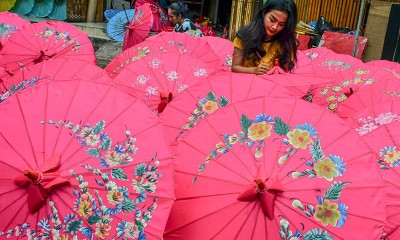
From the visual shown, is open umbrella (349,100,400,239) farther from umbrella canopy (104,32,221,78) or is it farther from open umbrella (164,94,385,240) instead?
umbrella canopy (104,32,221,78)

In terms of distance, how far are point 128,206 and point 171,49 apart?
3018mm

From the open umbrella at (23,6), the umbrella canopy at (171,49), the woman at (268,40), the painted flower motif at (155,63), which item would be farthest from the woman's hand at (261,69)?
the open umbrella at (23,6)

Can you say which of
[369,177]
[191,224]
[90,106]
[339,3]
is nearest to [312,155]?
[369,177]

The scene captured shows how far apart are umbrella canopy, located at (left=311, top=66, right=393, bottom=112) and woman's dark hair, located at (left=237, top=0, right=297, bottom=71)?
3.93 feet

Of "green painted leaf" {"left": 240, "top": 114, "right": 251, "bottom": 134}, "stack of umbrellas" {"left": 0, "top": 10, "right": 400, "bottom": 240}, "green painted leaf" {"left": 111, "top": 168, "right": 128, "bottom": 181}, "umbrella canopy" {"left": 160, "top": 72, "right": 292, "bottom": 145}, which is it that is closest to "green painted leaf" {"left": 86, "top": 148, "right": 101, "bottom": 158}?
"stack of umbrellas" {"left": 0, "top": 10, "right": 400, "bottom": 240}

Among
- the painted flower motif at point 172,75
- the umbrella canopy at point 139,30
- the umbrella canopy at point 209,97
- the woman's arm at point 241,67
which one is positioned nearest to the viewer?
the umbrella canopy at point 209,97

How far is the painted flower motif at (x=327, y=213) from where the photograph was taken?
188 cm

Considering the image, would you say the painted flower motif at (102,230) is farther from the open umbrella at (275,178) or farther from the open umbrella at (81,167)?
the open umbrella at (275,178)

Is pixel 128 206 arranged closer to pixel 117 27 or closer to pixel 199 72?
pixel 199 72

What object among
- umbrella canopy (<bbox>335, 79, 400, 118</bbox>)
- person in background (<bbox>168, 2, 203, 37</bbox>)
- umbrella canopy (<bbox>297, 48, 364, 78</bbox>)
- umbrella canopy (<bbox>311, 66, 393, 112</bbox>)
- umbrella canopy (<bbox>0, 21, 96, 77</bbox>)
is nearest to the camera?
umbrella canopy (<bbox>335, 79, 400, 118</bbox>)

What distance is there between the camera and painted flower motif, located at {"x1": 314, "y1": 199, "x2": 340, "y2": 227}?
6.18ft

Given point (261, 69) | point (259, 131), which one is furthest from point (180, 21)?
point (259, 131)

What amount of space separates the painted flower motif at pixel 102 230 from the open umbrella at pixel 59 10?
922 cm

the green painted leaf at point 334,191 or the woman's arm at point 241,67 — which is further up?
the woman's arm at point 241,67
